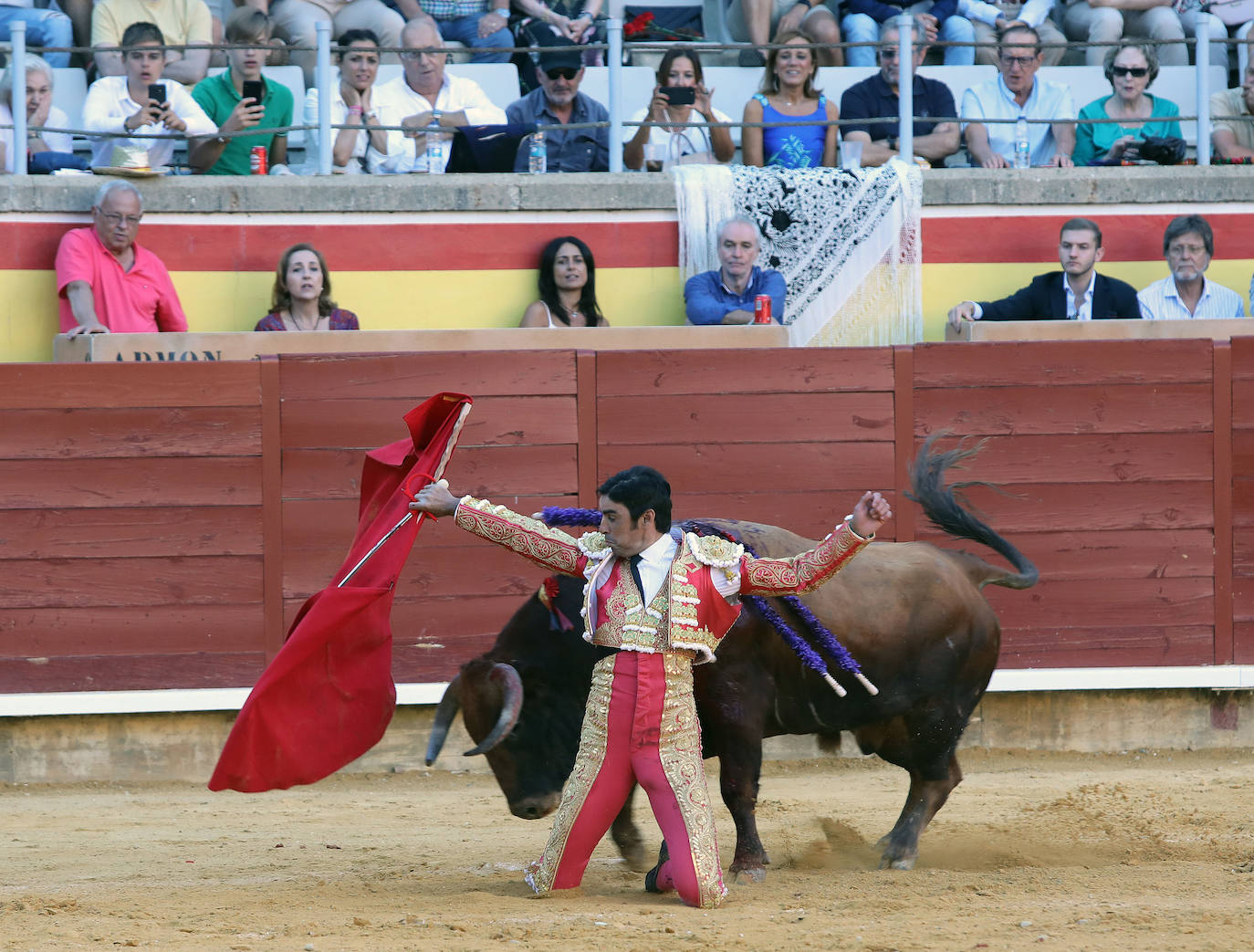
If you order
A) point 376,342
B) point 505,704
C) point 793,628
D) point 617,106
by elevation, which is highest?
point 617,106

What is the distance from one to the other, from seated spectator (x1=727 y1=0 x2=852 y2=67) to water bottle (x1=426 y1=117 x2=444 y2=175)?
1.83m

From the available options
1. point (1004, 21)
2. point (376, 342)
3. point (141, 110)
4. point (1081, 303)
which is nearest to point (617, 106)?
point (376, 342)

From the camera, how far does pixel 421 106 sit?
7828 millimetres

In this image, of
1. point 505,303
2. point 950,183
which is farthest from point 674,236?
point 950,183

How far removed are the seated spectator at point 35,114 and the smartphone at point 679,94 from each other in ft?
8.80

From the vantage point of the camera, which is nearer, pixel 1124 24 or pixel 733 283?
pixel 733 283

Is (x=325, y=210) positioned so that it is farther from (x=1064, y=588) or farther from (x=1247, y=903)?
(x=1247, y=903)

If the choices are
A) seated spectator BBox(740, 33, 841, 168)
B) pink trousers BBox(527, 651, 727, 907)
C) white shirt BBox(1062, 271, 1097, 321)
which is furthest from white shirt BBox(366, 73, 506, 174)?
pink trousers BBox(527, 651, 727, 907)

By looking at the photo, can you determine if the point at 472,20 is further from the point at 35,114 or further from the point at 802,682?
the point at 802,682

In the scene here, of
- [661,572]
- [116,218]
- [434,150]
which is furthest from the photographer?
[434,150]

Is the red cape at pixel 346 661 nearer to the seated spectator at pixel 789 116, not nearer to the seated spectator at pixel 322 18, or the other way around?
the seated spectator at pixel 789 116

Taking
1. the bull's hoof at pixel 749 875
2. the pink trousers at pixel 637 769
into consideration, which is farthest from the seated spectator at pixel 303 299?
the bull's hoof at pixel 749 875

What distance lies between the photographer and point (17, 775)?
6.21m

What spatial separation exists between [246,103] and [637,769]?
445 centimetres
